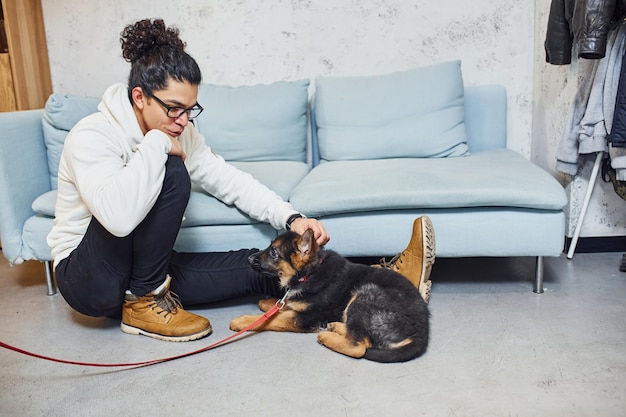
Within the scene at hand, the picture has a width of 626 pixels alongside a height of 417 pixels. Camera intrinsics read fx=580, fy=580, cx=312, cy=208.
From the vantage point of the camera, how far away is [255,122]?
3.13 metres

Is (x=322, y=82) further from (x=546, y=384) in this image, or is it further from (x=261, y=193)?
(x=546, y=384)

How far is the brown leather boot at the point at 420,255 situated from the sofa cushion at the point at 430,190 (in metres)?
0.14

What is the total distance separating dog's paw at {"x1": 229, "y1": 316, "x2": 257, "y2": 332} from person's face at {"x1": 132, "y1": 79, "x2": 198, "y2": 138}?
27.7 inches

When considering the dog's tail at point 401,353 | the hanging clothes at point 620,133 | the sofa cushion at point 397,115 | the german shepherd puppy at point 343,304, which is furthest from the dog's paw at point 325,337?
the hanging clothes at point 620,133

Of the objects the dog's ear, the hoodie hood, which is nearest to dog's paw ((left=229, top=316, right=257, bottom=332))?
the dog's ear

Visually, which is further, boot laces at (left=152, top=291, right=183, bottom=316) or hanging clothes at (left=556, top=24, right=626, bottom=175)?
hanging clothes at (left=556, top=24, right=626, bottom=175)

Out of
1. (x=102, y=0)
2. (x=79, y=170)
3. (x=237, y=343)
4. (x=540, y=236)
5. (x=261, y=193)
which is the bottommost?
(x=237, y=343)

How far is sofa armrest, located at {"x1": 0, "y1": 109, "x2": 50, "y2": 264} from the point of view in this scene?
2561mm

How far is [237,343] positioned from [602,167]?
76.7 inches

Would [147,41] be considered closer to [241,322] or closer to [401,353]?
[241,322]

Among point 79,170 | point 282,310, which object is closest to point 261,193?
point 282,310

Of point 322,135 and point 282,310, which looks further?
point 322,135

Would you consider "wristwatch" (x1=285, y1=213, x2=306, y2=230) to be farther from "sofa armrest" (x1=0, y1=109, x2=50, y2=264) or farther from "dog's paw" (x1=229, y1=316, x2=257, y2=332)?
"sofa armrest" (x1=0, y1=109, x2=50, y2=264)

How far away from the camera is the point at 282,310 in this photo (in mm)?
2129
